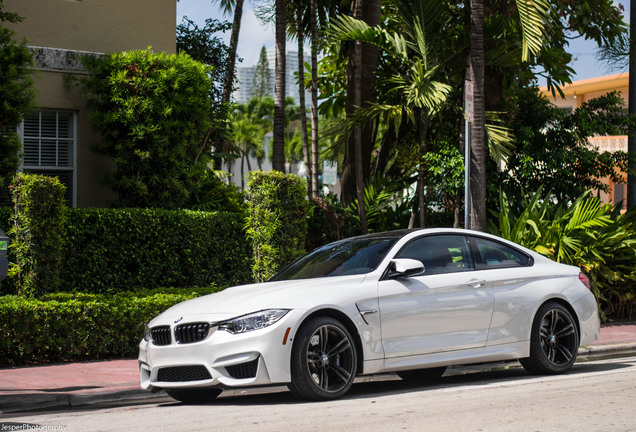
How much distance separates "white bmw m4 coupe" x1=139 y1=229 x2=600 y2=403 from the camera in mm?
7152

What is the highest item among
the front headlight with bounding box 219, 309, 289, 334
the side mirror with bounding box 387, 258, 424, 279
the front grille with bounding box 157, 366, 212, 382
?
the side mirror with bounding box 387, 258, 424, 279

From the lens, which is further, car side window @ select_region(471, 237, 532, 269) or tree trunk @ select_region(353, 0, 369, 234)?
tree trunk @ select_region(353, 0, 369, 234)

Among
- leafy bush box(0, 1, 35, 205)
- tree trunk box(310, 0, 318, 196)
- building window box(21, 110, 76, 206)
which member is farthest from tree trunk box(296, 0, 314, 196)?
leafy bush box(0, 1, 35, 205)

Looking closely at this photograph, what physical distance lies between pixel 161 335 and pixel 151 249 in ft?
20.8

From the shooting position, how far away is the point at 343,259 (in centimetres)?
845

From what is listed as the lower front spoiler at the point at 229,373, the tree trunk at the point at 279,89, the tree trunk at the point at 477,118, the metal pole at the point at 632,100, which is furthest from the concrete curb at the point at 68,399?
the metal pole at the point at 632,100

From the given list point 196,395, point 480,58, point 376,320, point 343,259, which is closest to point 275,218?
point 480,58

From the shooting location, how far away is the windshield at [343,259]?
8203 millimetres

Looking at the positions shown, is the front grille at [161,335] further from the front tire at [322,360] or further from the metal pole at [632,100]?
the metal pole at [632,100]

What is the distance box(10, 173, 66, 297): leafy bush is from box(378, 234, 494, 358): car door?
18.3ft

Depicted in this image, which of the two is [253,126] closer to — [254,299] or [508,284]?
[508,284]

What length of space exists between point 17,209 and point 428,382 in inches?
242

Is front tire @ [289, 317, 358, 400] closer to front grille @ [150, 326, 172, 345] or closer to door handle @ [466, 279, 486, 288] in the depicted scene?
front grille @ [150, 326, 172, 345]

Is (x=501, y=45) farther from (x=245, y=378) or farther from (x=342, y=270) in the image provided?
(x=245, y=378)
